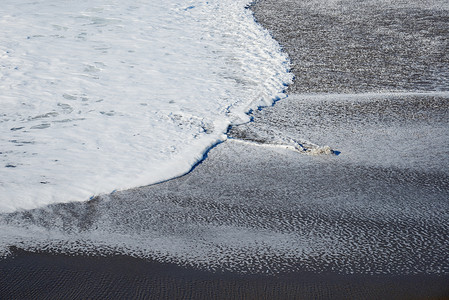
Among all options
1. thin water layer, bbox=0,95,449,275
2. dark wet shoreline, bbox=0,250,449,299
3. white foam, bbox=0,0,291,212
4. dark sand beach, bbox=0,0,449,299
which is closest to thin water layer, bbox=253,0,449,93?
white foam, bbox=0,0,291,212

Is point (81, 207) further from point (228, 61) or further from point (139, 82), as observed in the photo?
point (228, 61)

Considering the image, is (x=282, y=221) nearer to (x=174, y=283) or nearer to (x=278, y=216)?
(x=278, y=216)

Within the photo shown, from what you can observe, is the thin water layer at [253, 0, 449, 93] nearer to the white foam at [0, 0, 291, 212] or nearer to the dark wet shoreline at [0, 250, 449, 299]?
the white foam at [0, 0, 291, 212]

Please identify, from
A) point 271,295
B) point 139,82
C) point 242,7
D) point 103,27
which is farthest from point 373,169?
point 242,7

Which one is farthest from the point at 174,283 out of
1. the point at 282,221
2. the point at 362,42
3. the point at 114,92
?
the point at 362,42

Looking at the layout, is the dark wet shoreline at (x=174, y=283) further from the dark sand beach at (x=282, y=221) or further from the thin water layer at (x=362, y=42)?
the thin water layer at (x=362, y=42)

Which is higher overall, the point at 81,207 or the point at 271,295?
the point at 271,295

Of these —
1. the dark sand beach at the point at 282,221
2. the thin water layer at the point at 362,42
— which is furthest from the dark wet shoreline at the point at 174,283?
the thin water layer at the point at 362,42

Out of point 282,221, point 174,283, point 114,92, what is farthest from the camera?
point 114,92
